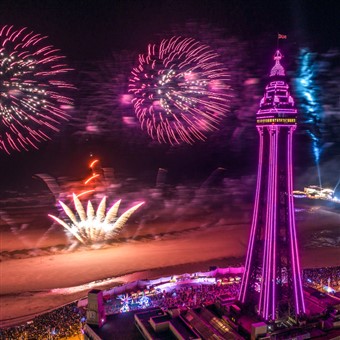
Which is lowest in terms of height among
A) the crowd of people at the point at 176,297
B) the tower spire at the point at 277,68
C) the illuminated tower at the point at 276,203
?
the crowd of people at the point at 176,297

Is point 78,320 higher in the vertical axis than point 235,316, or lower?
lower

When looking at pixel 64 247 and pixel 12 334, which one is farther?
pixel 64 247

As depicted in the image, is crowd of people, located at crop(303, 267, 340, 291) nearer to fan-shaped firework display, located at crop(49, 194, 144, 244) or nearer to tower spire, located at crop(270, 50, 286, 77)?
tower spire, located at crop(270, 50, 286, 77)

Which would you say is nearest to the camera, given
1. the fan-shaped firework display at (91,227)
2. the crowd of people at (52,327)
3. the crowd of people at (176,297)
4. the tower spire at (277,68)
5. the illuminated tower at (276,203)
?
the crowd of people at (52,327)

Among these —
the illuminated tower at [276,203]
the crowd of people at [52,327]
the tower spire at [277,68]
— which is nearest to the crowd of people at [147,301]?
the crowd of people at [52,327]

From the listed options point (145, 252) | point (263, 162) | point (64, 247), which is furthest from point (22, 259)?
point (263, 162)

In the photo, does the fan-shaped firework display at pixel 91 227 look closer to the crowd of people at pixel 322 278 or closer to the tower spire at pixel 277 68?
the crowd of people at pixel 322 278

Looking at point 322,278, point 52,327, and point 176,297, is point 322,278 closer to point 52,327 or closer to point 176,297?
point 176,297

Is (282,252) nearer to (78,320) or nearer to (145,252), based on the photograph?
(78,320)

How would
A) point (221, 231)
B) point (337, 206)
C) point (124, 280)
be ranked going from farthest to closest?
1. point (337, 206)
2. point (221, 231)
3. point (124, 280)

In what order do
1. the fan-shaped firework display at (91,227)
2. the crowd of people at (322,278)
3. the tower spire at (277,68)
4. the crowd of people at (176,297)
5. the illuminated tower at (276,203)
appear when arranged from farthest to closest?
the fan-shaped firework display at (91,227)
the crowd of people at (322,278)
the crowd of people at (176,297)
the tower spire at (277,68)
the illuminated tower at (276,203)
